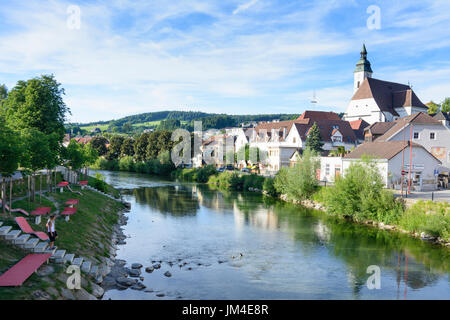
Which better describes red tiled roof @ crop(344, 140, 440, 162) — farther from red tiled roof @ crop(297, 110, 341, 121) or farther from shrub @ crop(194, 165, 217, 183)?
red tiled roof @ crop(297, 110, 341, 121)

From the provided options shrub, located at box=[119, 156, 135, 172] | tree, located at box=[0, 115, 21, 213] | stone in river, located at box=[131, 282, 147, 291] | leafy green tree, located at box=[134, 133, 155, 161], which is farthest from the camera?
leafy green tree, located at box=[134, 133, 155, 161]

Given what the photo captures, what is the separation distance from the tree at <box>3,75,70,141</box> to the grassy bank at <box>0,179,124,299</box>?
6509mm

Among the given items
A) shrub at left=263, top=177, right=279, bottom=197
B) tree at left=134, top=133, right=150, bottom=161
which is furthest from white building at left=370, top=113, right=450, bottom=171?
tree at left=134, top=133, right=150, bottom=161

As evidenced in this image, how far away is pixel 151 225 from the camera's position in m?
29.6

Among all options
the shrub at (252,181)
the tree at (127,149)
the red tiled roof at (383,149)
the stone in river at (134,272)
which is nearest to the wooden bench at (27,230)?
the stone in river at (134,272)

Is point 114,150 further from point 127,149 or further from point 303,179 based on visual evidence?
point 303,179

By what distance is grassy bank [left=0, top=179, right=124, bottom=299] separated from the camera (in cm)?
1219

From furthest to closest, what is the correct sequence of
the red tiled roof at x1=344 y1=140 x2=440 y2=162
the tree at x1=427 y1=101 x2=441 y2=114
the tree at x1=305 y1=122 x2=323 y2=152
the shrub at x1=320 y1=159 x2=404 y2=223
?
Result: the tree at x1=427 y1=101 x2=441 y2=114 < the tree at x1=305 y1=122 x2=323 y2=152 < the red tiled roof at x1=344 y1=140 x2=440 y2=162 < the shrub at x1=320 y1=159 x2=404 y2=223

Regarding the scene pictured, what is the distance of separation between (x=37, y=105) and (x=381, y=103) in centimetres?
6536

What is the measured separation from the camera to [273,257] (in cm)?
2139

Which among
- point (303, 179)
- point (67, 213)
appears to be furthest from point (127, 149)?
point (67, 213)

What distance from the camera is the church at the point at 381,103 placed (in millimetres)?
75062
